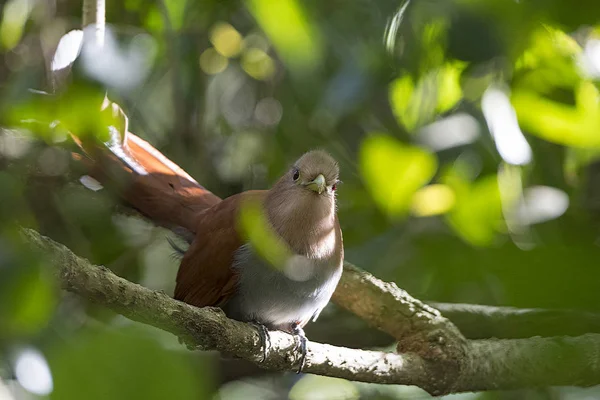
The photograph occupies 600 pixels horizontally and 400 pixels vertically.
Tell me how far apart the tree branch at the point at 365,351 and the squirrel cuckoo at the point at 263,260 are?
0.86 ft

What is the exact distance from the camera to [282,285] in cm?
293

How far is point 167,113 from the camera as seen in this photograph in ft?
14.4

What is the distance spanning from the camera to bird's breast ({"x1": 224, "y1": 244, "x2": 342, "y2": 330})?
2906 millimetres

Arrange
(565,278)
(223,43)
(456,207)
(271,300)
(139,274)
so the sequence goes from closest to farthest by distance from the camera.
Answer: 1. (565,278)
2. (456,207)
3. (271,300)
4. (139,274)
5. (223,43)

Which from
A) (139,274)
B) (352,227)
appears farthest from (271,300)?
(139,274)

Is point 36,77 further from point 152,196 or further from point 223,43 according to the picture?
point 223,43

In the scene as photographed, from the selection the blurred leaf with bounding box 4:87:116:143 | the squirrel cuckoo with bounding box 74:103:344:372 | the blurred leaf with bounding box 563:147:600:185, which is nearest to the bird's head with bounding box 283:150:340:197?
the squirrel cuckoo with bounding box 74:103:344:372

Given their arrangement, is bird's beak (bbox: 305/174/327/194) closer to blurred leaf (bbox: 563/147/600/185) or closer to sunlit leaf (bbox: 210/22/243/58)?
blurred leaf (bbox: 563/147/600/185)

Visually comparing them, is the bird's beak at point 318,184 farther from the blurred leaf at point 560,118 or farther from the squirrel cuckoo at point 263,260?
the blurred leaf at point 560,118

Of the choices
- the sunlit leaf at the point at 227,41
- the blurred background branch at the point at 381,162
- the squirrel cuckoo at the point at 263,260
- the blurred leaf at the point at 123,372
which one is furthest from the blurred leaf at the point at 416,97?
the sunlit leaf at the point at 227,41

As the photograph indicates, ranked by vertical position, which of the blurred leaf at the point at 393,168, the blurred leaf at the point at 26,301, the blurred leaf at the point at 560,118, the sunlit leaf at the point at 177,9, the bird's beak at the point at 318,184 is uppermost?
the blurred leaf at the point at 560,118

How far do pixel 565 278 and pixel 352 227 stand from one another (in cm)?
275

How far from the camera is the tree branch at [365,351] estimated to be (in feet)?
5.54

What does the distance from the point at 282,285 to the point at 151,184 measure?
0.82 m
